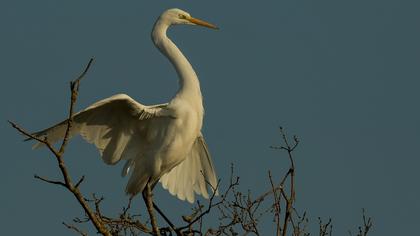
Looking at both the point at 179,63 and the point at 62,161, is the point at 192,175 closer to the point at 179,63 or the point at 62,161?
the point at 179,63

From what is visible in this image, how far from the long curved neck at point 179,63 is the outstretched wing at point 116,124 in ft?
0.97

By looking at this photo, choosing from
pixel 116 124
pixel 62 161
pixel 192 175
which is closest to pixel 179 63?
pixel 116 124

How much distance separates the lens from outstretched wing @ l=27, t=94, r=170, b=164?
8.00 m

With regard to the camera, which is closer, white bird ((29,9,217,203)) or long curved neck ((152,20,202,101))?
white bird ((29,9,217,203))

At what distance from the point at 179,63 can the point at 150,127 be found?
0.72 meters

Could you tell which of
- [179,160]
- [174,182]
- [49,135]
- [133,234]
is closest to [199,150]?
[174,182]

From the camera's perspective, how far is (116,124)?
8359mm

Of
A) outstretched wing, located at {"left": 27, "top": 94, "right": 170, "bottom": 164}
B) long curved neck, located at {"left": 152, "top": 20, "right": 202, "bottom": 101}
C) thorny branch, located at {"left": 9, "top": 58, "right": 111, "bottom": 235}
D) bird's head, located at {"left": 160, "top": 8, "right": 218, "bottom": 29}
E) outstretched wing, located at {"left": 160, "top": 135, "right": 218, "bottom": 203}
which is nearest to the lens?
thorny branch, located at {"left": 9, "top": 58, "right": 111, "bottom": 235}

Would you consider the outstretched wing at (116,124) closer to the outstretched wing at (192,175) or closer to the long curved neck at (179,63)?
the long curved neck at (179,63)

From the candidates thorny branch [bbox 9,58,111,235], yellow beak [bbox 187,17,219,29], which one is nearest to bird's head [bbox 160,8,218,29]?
yellow beak [bbox 187,17,219,29]

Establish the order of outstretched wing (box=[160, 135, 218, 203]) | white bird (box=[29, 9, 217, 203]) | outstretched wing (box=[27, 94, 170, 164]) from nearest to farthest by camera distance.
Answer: outstretched wing (box=[27, 94, 170, 164])
white bird (box=[29, 9, 217, 203])
outstretched wing (box=[160, 135, 218, 203])

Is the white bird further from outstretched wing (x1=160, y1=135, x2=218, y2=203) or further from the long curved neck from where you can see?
outstretched wing (x1=160, y1=135, x2=218, y2=203)

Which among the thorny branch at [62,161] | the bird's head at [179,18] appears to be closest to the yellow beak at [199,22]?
the bird's head at [179,18]

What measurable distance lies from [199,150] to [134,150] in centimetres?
122
